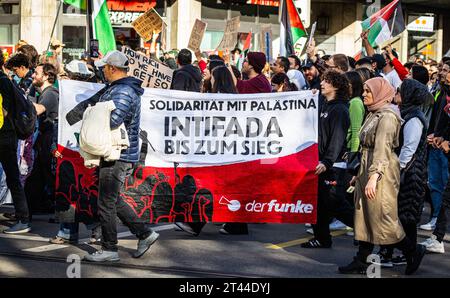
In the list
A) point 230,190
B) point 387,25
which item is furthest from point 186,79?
point 387,25

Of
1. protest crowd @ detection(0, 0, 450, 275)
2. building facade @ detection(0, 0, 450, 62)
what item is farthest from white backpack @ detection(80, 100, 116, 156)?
building facade @ detection(0, 0, 450, 62)

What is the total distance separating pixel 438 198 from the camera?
30.9 feet

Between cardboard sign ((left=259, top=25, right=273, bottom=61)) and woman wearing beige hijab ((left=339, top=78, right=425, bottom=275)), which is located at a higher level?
cardboard sign ((left=259, top=25, right=273, bottom=61))

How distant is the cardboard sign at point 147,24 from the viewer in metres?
14.0

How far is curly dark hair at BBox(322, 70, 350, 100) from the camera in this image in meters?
8.32

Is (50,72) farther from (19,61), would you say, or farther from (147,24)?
(147,24)

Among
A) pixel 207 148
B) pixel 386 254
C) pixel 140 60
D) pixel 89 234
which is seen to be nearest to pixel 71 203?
pixel 89 234

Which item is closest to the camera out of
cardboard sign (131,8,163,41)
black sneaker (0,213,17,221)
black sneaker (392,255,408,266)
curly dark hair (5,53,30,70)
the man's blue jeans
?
black sneaker (392,255,408,266)

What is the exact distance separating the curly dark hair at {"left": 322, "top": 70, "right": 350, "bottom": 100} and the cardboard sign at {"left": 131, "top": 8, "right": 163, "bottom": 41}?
6.07 meters

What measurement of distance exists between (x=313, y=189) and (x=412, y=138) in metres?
1.17

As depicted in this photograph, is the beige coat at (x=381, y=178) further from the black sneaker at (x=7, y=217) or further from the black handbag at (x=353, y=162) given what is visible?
the black sneaker at (x=7, y=217)

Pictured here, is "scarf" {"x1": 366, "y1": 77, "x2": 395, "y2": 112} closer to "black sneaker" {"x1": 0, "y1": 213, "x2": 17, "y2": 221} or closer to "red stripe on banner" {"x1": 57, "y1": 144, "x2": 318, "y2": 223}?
"red stripe on banner" {"x1": 57, "y1": 144, "x2": 318, "y2": 223}

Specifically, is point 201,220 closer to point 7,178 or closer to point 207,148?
point 207,148
